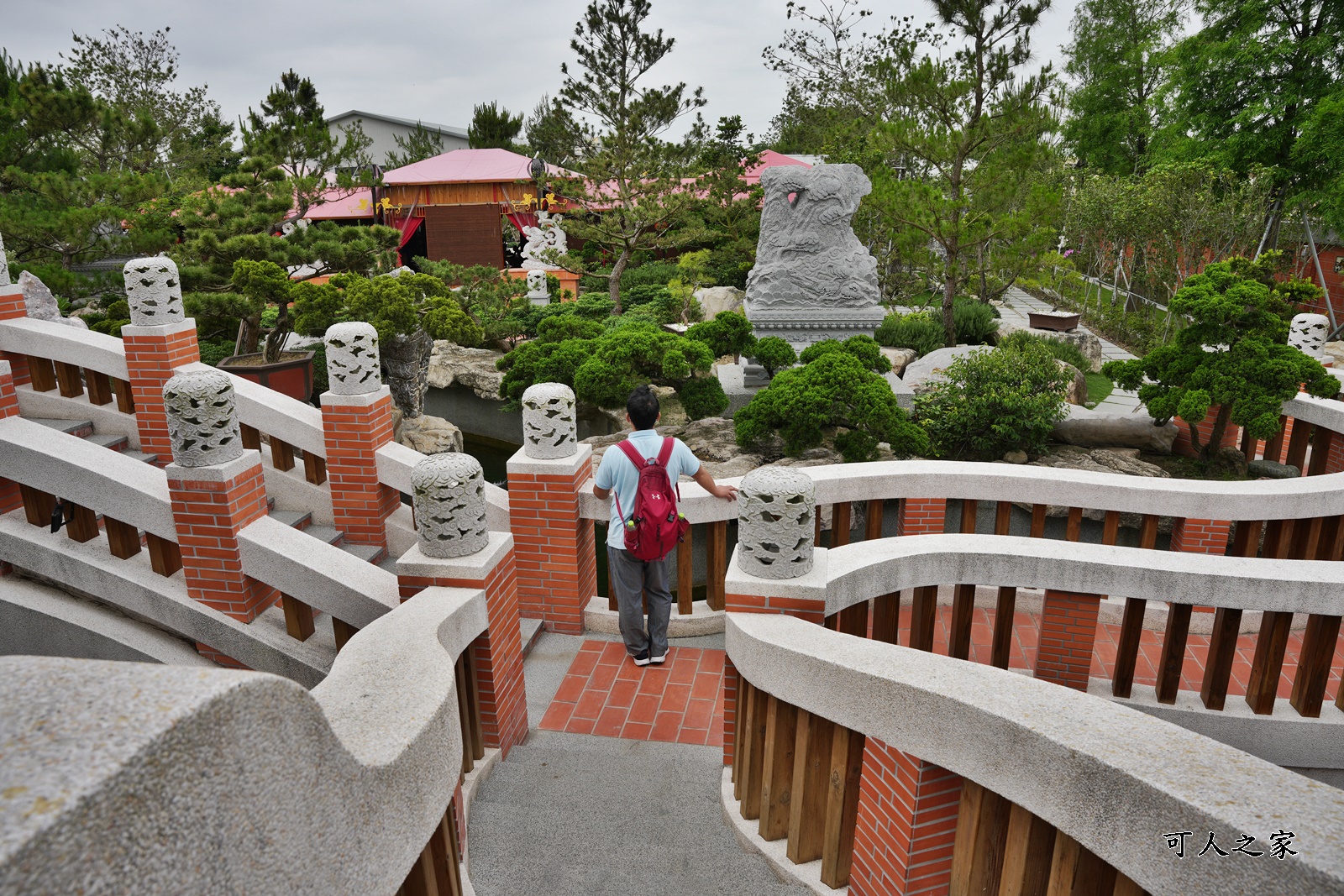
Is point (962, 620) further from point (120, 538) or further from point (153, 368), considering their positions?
point (153, 368)

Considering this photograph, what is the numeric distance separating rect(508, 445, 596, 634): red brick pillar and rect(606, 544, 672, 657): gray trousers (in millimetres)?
428

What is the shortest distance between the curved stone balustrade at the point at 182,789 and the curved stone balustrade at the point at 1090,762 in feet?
4.74

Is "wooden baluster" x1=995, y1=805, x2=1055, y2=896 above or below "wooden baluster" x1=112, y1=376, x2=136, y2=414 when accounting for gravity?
below

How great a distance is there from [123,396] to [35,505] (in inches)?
60.7

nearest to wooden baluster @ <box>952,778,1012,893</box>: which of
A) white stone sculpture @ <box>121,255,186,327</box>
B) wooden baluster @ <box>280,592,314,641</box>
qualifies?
wooden baluster @ <box>280,592,314,641</box>

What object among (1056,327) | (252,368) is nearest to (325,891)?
(252,368)

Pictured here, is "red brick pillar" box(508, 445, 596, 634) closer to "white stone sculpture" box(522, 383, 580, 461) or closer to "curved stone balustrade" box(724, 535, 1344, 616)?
"white stone sculpture" box(522, 383, 580, 461)

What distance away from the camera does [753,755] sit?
10.9 ft

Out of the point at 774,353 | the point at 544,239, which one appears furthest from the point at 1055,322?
the point at 544,239

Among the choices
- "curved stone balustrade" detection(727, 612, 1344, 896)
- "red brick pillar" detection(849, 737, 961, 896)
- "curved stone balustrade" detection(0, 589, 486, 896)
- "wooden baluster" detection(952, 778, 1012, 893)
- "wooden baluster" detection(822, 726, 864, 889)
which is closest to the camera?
"curved stone balustrade" detection(0, 589, 486, 896)

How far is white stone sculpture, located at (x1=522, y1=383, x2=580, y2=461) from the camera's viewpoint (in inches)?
197

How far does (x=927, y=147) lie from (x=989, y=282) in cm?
477

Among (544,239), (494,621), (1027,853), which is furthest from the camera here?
(544,239)

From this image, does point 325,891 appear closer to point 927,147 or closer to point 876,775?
point 876,775
